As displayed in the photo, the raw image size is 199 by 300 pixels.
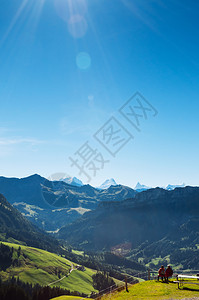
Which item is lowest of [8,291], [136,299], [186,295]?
[186,295]

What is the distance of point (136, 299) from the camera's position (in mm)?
32156

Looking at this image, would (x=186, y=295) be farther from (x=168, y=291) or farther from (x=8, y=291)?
(x=8, y=291)

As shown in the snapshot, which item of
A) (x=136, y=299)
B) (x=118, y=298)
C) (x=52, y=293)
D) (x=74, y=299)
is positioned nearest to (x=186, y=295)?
(x=136, y=299)

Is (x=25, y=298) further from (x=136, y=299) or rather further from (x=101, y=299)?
(x=136, y=299)

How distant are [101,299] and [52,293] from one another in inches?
2865

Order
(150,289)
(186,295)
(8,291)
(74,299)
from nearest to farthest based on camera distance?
1. (186,295)
2. (150,289)
3. (74,299)
4. (8,291)

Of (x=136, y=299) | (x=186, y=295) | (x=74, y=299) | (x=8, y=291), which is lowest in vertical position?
(x=186, y=295)

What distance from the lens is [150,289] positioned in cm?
3681

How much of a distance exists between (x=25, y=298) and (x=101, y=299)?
82.7m

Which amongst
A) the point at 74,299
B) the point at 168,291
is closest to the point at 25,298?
the point at 74,299

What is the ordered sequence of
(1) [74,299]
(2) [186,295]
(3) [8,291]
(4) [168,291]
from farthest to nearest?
(3) [8,291] → (1) [74,299] → (4) [168,291] → (2) [186,295]

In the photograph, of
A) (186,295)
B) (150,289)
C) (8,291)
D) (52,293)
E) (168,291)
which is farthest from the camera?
(8,291)

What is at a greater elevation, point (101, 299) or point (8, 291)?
point (8, 291)

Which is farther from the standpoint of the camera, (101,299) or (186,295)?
(101,299)
